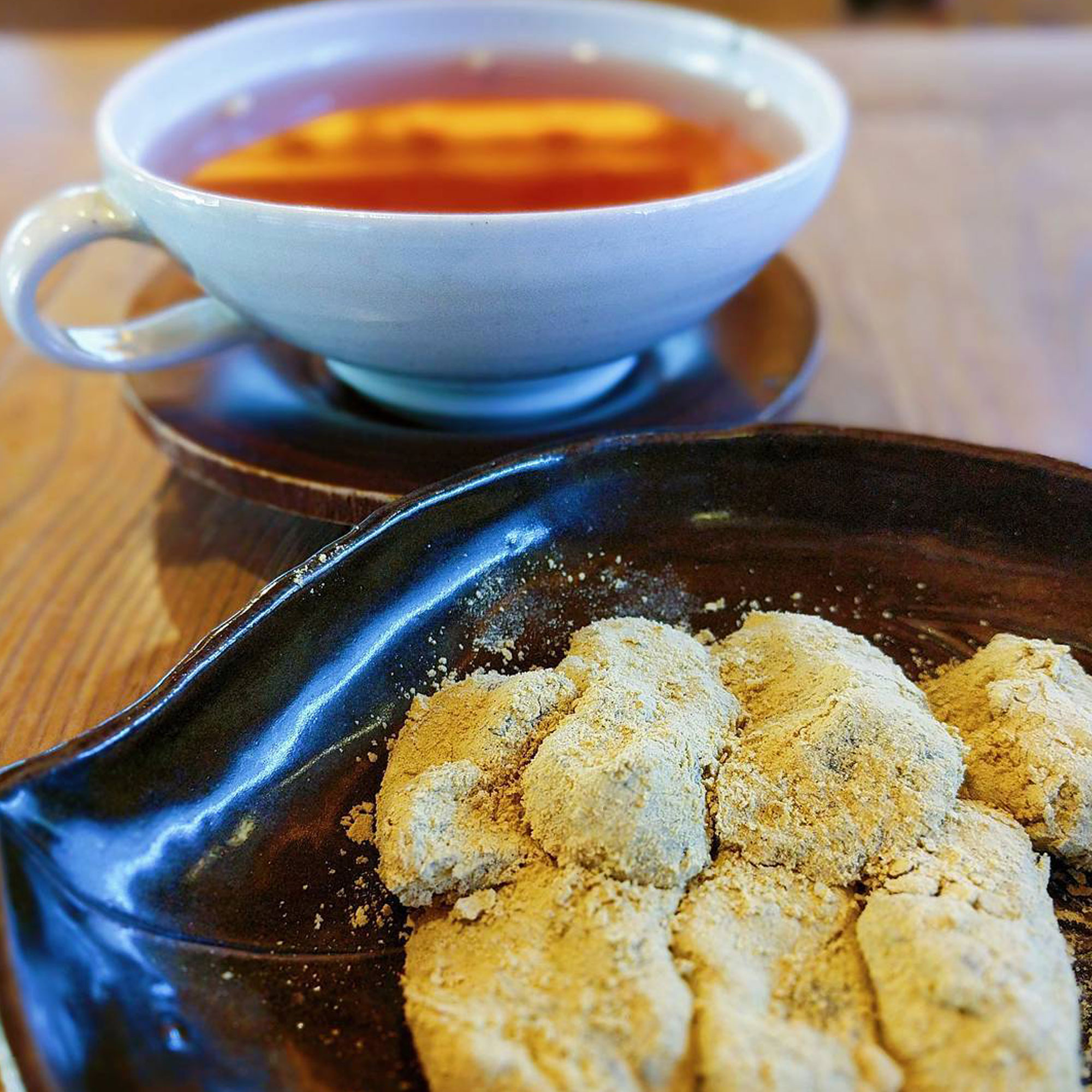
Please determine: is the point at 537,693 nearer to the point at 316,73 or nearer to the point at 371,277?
the point at 371,277

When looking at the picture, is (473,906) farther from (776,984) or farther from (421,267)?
(421,267)

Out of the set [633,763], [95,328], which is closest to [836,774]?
[633,763]

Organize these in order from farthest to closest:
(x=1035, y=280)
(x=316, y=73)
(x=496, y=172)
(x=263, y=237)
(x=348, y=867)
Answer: (x=1035, y=280) < (x=316, y=73) < (x=496, y=172) < (x=263, y=237) < (x=348, y=867)

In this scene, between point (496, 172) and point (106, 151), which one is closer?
point (106, 151)

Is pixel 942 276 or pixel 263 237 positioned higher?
pixel 263 237

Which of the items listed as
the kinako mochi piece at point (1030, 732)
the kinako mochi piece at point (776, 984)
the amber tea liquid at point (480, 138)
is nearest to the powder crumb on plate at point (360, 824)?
the kinako mochi piece at point (776, 984)

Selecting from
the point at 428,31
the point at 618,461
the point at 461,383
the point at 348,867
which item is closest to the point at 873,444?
the point at 618,461

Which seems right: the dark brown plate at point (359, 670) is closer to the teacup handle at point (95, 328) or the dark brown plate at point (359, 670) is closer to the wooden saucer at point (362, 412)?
the wooden saucer at point (362, 412)
